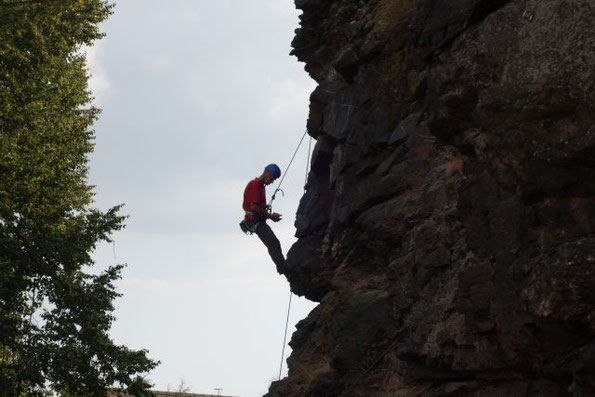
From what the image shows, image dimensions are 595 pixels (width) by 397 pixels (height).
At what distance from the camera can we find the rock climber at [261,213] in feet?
50.1

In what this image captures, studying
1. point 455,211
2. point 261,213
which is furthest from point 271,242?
point 455,211

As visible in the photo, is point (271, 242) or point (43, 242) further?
point (43, 242)

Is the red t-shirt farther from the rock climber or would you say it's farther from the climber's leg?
the climber's leg

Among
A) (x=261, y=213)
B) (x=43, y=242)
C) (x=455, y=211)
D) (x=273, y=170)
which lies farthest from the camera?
(x=43, y=242)

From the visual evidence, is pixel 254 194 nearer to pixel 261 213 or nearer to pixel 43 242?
pixel 261 213

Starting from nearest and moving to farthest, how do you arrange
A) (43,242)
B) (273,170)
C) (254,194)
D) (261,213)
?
(261,213), (254,194), (273,170), (43,242)

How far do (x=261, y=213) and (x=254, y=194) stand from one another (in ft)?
1.39

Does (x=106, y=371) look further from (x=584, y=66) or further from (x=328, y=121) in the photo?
(x=584, y=66)

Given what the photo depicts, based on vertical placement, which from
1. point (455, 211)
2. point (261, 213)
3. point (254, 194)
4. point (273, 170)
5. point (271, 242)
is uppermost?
point (273, 170)

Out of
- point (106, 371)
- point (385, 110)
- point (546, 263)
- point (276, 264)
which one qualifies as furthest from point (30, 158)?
point (546, 263)

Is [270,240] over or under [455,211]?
over

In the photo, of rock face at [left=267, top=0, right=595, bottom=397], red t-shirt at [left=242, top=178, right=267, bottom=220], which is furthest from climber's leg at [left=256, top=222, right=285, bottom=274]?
rock face at [left=267, top=0, right=595, bottom=397]

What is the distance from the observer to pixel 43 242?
19.3m

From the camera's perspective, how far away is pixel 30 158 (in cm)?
1902
